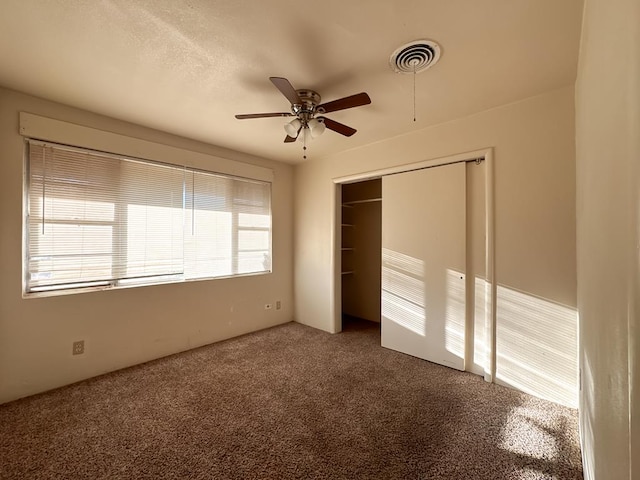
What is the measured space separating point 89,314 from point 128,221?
3.11 feet

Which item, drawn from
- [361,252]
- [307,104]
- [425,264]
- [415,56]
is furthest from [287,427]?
[361,252]

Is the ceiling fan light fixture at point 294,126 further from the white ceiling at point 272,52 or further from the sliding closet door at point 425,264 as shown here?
the sliding closet door at point 425,264

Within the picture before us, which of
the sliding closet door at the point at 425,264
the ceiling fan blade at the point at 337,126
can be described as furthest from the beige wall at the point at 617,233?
the sliding closet door at the point at 425,264

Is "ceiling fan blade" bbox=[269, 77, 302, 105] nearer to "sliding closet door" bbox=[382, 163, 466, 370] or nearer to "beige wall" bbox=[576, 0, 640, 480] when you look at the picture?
"beige wall" bbox=[576, 0, 640, 480]

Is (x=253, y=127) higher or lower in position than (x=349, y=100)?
higher

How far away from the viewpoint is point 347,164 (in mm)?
3783

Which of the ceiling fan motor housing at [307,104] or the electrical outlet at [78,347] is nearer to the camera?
the ceiling fan motor housing at [307,104]

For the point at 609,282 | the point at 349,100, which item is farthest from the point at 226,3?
the point at 609,282

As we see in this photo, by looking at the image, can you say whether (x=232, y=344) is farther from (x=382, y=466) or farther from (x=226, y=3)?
(x=226, y=3)

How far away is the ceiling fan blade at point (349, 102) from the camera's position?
1859mm

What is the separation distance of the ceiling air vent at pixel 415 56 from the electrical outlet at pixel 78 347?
3.51 metres

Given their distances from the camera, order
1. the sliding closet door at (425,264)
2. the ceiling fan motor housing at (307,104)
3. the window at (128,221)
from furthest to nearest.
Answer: the sliding closet door at (425,264), the window at (128,221), the ceiling fan motor housing at (307,104)

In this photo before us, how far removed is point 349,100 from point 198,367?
112 inches

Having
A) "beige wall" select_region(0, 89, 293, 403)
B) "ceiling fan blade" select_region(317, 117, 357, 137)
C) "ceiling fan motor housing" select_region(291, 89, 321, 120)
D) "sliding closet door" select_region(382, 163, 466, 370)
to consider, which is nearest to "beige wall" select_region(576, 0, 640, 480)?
"ceiling fan blade" select_region(317, 117, 357, 137)
